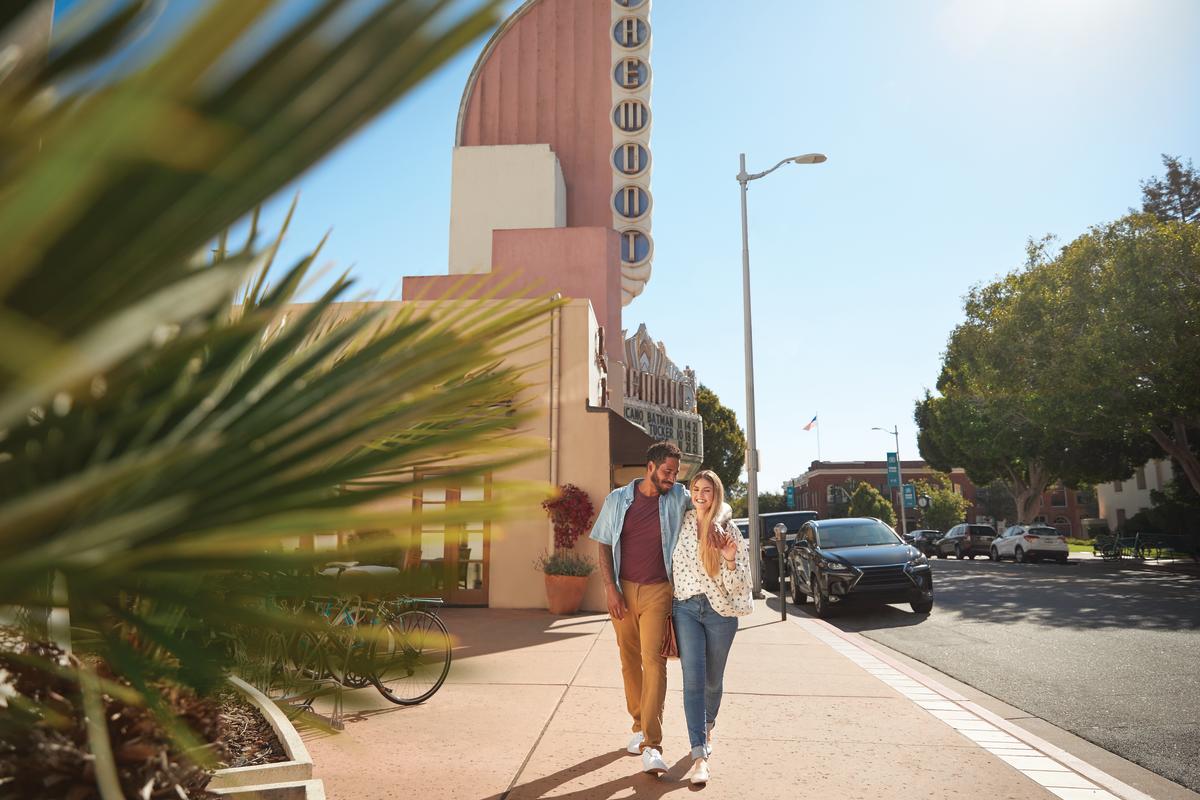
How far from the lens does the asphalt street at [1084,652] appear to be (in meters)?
5.97

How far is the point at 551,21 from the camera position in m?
31.4

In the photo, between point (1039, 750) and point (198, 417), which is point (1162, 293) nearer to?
point (1039, 750)

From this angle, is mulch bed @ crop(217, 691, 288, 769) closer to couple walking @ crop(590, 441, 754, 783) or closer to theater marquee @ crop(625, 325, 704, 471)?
couple walking @ crop(590, 441, 754, 783)

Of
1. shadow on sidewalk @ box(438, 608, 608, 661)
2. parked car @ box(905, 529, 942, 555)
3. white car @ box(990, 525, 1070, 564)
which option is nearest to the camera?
shadow on sidewalk @ box(438, 608, 608, 661)

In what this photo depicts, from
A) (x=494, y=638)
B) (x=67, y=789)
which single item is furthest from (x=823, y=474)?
(x=67, y=789)

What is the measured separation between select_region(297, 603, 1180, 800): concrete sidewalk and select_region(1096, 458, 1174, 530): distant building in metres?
43.8

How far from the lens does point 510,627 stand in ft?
36.4

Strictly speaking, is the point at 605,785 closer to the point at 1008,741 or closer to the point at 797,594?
the point at 1008,741

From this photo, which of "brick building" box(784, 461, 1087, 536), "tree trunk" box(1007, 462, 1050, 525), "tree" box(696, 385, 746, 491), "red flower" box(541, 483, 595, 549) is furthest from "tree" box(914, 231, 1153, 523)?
"brick building" box(784, 461, 1087, 536)

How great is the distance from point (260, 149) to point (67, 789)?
5.93 ft

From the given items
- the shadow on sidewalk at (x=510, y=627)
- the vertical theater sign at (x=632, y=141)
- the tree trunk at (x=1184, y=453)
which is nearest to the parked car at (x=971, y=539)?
the tree trunk at (x=1184, y=453)

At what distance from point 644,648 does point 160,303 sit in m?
5.14

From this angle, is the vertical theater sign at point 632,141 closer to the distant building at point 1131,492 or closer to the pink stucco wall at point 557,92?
the pink stucco wall at point 557,92

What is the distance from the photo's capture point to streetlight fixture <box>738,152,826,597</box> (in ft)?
56.3
